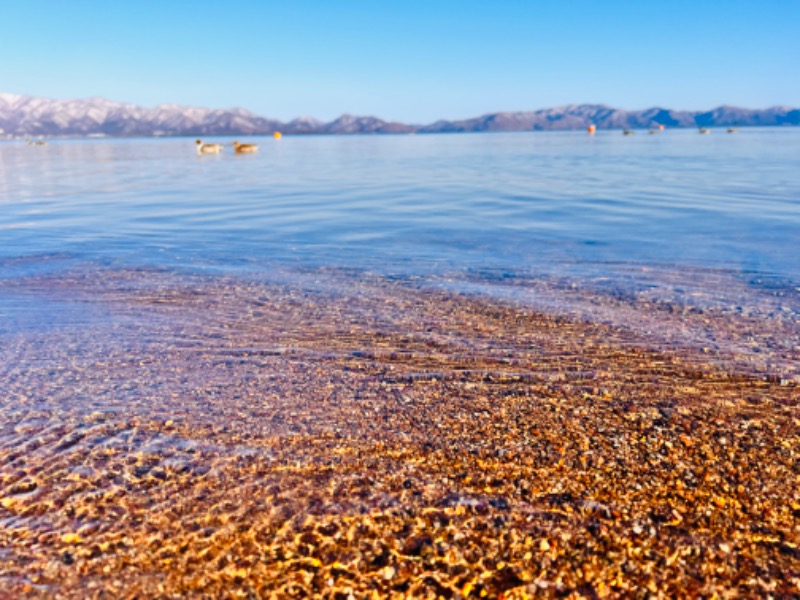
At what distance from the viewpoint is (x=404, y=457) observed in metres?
4.83

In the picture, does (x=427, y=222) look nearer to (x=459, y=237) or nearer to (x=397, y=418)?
(x=459, y=237)

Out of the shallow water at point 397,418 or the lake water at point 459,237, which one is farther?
the lake water at point 459,237

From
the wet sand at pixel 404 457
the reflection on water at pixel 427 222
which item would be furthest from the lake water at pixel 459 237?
the wet sand at pixel 404 457

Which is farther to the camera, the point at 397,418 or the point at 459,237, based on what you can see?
the point at 459,237

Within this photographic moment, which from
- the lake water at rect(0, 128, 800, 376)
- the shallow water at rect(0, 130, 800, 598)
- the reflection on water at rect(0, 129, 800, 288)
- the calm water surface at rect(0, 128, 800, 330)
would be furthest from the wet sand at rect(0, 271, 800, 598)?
the reflection on water at rect(0, 129, 800, 288)

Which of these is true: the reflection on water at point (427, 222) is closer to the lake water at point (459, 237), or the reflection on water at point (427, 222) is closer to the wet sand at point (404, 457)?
the lake water at point (459, 237)

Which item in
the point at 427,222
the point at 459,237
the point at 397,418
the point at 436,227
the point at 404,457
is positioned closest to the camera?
the point at 404,457

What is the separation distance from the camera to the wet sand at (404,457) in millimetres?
3596

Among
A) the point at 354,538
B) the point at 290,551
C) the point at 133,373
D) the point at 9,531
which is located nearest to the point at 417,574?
the point at 354,538

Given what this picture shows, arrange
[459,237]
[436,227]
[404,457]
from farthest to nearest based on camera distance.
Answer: [436,227] → [459,237] → [404,457]

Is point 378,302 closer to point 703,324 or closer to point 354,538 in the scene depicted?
point 703,324

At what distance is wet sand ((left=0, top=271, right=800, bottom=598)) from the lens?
3.60 m

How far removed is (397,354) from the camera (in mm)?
7148

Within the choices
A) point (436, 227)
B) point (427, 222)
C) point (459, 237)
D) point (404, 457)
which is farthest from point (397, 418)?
point (427, 222)
